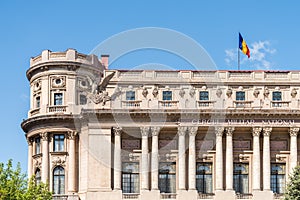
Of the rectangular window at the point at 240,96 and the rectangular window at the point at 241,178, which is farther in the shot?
the rectangular window at the point at 240,96

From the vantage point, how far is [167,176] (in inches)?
3959

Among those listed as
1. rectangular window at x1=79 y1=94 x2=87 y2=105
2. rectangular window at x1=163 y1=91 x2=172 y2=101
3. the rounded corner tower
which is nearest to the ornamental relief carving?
the rounded corner tower

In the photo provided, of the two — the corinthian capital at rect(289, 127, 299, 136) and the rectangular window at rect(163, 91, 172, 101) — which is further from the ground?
the rectangular window at rect(163, 91, 172, 101)

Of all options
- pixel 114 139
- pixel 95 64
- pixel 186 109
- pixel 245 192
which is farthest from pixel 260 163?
pixel 95 64

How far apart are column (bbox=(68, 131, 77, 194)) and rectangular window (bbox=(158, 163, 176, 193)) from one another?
1030 centimetres

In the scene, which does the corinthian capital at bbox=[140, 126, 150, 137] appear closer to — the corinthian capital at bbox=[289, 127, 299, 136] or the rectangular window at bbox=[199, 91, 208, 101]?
the rectangular window at bbox=[199, 91, 208, 101]

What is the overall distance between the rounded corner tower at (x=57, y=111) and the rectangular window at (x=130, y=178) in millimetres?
6349

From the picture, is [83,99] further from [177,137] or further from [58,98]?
[177,137]

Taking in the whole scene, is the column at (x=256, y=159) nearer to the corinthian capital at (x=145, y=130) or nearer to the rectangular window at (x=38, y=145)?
the corinthian capital at (x=145, y=130)

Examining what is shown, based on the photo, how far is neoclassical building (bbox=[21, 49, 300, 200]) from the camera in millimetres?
98625

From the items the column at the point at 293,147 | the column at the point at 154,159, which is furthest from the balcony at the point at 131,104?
the column at the point at 293,147

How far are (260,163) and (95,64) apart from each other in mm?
23675

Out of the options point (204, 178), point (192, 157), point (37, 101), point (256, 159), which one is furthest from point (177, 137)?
point (37, 101)

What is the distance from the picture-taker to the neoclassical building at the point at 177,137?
324 feet
